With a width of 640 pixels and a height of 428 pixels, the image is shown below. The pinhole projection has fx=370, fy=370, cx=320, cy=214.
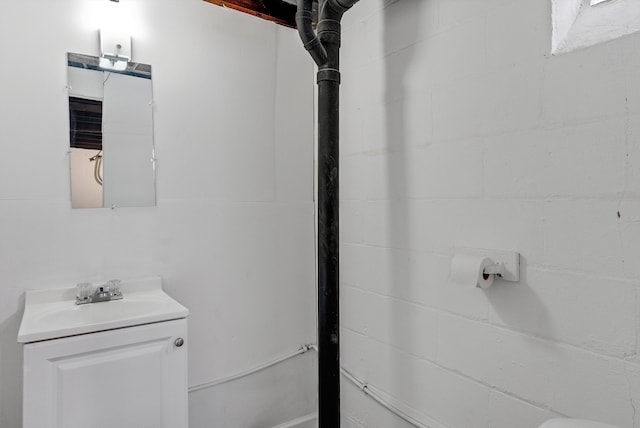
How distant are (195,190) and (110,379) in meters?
0.89

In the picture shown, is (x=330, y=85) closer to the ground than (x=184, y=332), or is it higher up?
higher up

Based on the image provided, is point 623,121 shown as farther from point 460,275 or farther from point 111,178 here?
point 111,178

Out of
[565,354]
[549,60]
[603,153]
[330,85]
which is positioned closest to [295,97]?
[330,85]

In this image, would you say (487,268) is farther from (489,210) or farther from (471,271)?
(489,210)

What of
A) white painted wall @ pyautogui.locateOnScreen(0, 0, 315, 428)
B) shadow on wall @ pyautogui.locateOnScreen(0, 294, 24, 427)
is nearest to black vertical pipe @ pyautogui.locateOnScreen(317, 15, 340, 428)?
white painted wall @ pyautogui.locateOnScreen(0, 0, 315, 428)

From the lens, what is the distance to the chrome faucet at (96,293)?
4.91ft

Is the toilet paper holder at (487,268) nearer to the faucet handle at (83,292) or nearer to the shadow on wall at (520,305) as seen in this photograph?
the shadow on wall at (520,305)

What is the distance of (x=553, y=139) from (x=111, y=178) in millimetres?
1669

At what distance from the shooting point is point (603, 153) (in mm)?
928

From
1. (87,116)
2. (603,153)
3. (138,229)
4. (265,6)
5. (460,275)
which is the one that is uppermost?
(265,6)

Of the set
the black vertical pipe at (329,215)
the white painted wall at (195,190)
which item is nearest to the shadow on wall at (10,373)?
the white painted wall at (195,190)

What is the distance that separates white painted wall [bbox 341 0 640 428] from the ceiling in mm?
476

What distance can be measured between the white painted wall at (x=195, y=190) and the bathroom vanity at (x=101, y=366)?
268 mm

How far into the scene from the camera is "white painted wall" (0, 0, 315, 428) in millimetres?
1458
